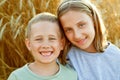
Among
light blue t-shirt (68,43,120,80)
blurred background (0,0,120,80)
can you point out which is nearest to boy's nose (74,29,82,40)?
light blue t-shirt (68,43,120,80)

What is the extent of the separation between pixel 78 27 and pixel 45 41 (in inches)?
8.0

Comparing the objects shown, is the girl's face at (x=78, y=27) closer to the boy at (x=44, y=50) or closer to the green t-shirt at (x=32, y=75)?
A: the boy at (x=44, y=50)

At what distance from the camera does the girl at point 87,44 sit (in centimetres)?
224

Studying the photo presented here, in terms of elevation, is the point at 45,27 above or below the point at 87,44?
above

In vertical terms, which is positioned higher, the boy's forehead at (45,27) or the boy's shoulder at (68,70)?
the boy's forehead at (45,27)

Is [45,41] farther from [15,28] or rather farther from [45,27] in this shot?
[15,28]

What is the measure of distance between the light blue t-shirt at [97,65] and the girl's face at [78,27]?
0.36ft

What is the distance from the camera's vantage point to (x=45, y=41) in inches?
85.1

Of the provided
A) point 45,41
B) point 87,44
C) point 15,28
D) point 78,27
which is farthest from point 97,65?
point 15,28

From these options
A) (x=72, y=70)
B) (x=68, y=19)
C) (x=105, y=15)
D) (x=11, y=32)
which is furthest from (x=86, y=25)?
(x=105, y=15)

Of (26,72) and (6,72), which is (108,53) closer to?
(26,72)

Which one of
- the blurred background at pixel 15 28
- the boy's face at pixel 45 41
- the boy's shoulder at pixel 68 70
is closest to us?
the boy's face at pixel 45 41

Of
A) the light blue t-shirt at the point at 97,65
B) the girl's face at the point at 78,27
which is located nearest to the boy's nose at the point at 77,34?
the girl's face at the point at 78,27

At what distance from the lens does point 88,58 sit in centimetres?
238
